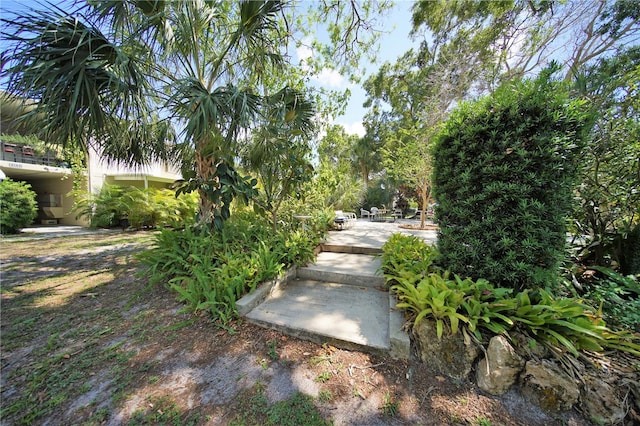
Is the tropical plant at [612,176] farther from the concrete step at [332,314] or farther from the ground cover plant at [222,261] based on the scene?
the ground cover plant at [222,261]

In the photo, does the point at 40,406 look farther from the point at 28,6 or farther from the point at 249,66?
the point at 249,66

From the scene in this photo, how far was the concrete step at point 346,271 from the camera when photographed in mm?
3164

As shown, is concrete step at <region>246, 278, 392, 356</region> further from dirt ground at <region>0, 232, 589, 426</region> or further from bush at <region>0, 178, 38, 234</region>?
bush at <region>0, 178, 38, 234</region>

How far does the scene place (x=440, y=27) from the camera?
9281mm

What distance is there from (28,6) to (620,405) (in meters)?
6.36

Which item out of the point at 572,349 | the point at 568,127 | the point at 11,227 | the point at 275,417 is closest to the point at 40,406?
the point at 275,417

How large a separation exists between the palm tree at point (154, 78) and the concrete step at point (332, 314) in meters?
1.78

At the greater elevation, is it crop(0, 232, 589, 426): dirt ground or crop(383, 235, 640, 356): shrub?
crop(383, 235, 640, 356): shrub

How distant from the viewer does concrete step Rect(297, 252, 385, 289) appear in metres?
3.16

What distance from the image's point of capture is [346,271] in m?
3.41

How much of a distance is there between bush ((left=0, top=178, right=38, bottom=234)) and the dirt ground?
9014mm

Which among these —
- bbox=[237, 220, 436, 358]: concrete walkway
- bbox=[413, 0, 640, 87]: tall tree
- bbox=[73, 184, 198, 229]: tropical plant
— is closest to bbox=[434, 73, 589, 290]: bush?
bbox=[237, 220, 436, 358]: concrete walkway

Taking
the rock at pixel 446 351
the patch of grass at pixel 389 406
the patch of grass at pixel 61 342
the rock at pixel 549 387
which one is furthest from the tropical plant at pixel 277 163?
the rock at pixel 549 387

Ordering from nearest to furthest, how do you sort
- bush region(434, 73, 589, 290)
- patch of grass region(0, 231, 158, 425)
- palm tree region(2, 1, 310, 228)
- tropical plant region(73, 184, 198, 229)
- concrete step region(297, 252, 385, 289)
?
patch of grass region(0, 231, 158, 425) → bush region(434, 73, 589, 290) → palm tree region(2, 1, 310, 228) → concrete step region(297, 252, 385, 289) → tropical plant region(73, 184, 198, 229)
